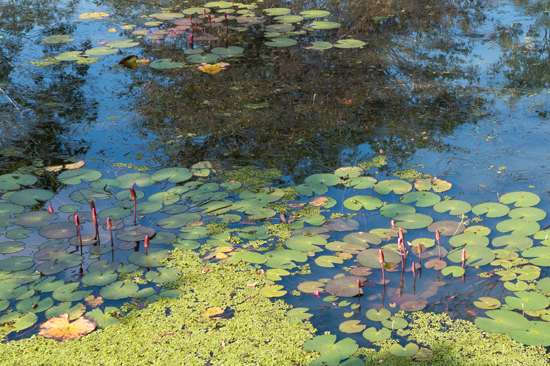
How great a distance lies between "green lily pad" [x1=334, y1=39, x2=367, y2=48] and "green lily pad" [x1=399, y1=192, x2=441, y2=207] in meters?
2.97

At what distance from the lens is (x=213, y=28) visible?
640cm

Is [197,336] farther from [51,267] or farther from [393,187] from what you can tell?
[393,187]

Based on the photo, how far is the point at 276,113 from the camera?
4.41m

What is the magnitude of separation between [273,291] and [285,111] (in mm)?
2209

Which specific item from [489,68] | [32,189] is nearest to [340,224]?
[32,189]

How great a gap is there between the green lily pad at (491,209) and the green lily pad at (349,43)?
317cm

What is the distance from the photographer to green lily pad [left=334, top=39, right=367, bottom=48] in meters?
5.81

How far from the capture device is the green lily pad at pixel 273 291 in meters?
2.57

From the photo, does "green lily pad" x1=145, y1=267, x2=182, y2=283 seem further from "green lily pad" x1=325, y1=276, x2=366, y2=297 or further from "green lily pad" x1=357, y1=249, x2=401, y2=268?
"green lily pad" x1=357, y1=249, x2=401, y2=268

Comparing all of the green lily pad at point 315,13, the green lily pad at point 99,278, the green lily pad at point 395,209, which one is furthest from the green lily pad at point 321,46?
the green lily pad at point 99,278

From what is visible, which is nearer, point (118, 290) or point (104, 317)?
point (104, 317)

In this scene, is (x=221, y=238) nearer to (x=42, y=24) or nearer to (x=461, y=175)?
(x=461, y=175)

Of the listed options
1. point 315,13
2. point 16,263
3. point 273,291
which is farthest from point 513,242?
point 315,13

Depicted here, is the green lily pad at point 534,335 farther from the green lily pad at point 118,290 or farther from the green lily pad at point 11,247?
the green lily pad at point 11,247
